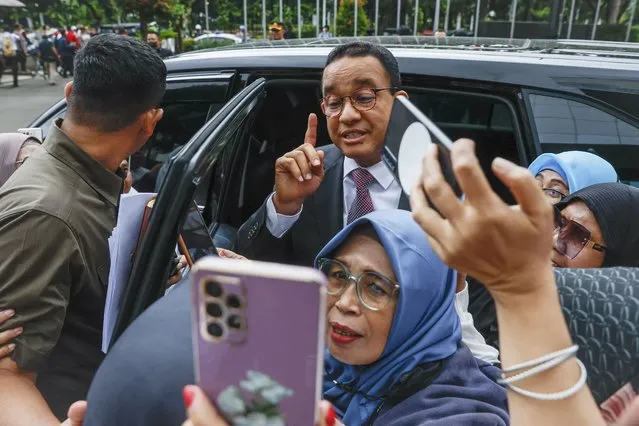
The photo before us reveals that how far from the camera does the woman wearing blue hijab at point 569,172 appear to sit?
6.59ft

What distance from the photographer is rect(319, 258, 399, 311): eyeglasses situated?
1.36 metres

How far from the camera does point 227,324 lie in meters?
0.61

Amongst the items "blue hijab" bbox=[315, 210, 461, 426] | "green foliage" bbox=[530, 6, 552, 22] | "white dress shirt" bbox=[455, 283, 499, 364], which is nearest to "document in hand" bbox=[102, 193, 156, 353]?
"blue hijab" bbox=[315, 210, 461, 426]

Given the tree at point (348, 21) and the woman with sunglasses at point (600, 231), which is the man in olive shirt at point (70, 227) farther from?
the tree at point (348, 21)

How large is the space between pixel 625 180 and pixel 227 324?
2.17 m

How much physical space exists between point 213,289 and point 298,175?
4.43 feet

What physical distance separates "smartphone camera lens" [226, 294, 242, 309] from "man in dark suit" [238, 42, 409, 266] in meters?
1.50

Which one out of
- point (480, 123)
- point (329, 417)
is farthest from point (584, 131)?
point (329, 417)

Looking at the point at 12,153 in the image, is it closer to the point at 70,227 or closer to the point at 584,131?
the point at 70,227

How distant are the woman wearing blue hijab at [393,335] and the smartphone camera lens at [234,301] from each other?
0.78 meters

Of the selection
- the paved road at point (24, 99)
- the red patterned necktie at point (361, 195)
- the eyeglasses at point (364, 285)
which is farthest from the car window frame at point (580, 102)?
the paved road at point (24, 99)

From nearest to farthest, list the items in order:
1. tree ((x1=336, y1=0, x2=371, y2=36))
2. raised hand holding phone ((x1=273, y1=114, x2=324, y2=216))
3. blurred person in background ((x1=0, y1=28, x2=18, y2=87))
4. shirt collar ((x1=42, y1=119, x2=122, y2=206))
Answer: shirt collar ((x1=42, y1=119, x2=122, y2=206)) < raised hand holding phone ((x1=273, y1=114, x2=324, y2=216)) < blurred person in background ((x1=0, y1=28, x2=18, y2=87)) < tree ((x1=336, y1=0, x2=371, y2=36))

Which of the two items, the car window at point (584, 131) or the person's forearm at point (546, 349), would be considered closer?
the person's forearm at point (546, 349)

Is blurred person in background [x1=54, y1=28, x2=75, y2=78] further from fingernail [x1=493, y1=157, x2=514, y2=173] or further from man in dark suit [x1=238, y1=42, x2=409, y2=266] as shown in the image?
fingernail [x1=493, y1=157, x2=514, y2=173]
